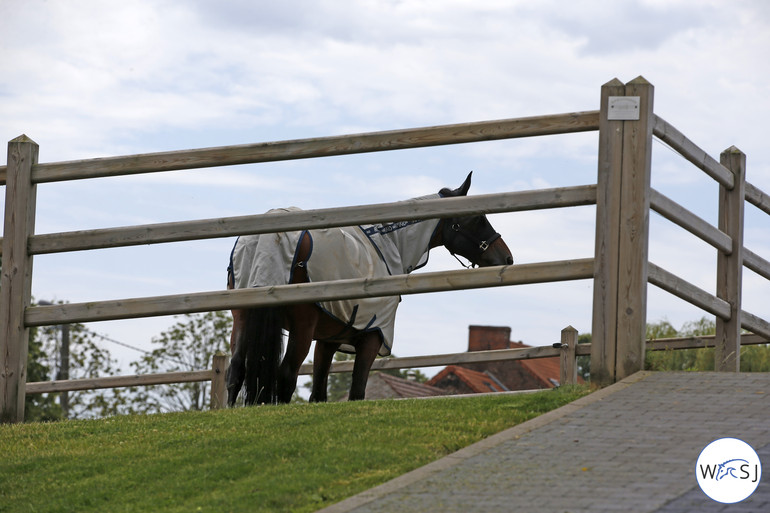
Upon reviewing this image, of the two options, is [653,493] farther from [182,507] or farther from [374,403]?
[374,403]

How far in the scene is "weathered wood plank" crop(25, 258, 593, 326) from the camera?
7.09m

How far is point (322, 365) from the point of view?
33.1 ft

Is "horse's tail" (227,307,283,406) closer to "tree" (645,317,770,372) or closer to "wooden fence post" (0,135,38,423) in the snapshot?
"wooden fence post" (0,135,38,423)

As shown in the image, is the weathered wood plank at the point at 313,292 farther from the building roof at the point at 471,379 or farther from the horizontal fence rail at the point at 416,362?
the building roof at the point at 471,379

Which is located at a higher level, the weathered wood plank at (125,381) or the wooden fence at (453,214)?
A: the wooden fence at (453,214)

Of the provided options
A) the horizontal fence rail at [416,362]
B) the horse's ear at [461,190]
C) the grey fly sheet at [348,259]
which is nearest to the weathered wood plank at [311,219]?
the grey fly sheet at [348,259]

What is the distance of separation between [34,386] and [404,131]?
5.29 meters

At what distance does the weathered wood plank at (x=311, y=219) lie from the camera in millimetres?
7086

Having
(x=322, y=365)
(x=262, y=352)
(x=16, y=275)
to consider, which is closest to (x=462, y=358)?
(x=322, y=365)

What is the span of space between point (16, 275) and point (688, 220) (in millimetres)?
4766

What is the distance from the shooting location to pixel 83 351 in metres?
36.5

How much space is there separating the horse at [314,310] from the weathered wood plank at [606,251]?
8.71 feet

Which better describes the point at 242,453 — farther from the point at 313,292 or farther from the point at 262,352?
the point at 262,352

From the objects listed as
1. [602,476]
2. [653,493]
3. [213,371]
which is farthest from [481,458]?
[213,371]
